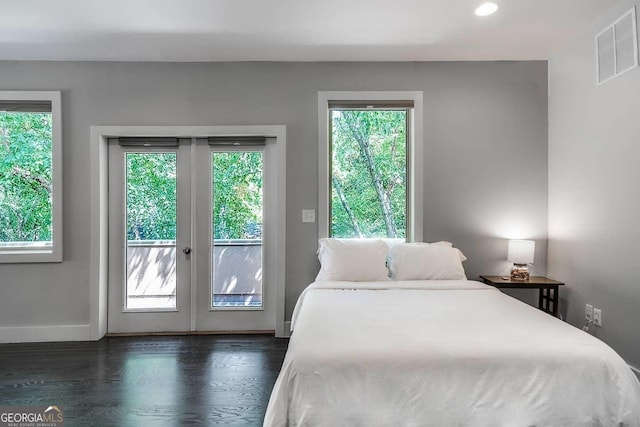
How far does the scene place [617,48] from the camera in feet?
7.83

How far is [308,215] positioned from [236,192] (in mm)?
749

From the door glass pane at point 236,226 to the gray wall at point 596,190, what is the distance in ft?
9.04

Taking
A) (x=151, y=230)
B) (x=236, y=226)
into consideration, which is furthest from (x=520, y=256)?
(x=151, y=230)

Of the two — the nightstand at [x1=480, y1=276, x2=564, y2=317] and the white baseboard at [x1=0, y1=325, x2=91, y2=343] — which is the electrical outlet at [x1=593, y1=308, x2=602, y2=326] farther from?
the white baseboard at [x1=0, y1=325, x2=91, y2=343]

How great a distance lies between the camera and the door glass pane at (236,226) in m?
A: 3.29

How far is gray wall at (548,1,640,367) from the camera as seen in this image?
2309 millimetres

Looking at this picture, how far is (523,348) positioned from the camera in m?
1.47

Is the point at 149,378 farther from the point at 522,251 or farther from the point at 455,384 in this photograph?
the point at 522,251

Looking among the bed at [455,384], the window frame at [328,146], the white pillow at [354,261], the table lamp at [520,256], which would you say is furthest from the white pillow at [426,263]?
the bed at [455,384]

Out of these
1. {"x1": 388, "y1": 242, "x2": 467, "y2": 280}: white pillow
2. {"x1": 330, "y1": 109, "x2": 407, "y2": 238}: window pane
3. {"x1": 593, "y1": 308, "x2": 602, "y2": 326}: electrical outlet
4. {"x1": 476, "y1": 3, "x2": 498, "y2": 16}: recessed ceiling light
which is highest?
{"x1": 476, "y1": 3, "x2": 498, "y2": 16}: recessed ceiling light

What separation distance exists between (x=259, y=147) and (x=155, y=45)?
1.21m
